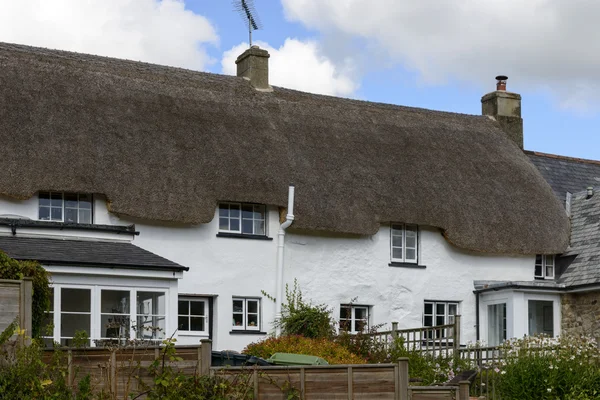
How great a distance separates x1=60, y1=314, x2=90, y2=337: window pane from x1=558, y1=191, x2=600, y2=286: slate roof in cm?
1249

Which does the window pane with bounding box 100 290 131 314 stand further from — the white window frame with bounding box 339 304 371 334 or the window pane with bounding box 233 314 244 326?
the white window frame with bounding box 339 304 371 334

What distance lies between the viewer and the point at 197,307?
73.9ft

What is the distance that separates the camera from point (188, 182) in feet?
72.5

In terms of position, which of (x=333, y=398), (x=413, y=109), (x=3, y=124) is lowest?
(x=333, y=398)

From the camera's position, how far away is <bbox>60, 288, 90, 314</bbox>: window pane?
740 inches

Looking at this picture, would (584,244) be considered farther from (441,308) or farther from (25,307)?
(25,307)

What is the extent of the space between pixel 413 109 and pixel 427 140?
2.14 m

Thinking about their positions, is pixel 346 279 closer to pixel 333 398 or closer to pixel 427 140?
pixel 427 140

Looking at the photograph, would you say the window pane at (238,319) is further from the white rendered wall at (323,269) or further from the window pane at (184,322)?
the window pane at (184,322)

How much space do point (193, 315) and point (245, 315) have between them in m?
1.19

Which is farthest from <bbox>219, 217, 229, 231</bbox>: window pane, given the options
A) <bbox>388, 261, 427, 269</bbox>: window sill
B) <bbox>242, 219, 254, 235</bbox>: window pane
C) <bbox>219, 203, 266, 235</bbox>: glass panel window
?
<bbox>388, 261, 427, 269</bbox>: window sill

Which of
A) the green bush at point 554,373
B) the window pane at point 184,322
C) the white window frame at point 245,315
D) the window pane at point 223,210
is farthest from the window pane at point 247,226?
the green bush at point 554,373

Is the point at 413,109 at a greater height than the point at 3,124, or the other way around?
the point at 413,109

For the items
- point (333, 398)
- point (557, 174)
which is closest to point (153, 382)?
point (333, 398)
